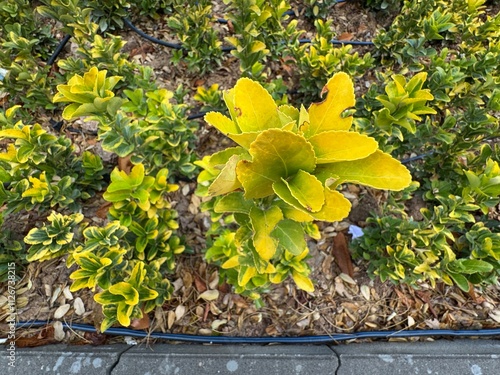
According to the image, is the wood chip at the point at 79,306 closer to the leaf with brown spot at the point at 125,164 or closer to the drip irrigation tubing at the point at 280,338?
the drip irrigation tubing at the point at 280,338

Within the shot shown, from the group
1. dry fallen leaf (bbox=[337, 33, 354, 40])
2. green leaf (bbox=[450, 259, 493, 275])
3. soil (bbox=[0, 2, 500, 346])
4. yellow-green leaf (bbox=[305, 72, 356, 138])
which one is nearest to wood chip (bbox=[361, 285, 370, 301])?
soil (bbox=[0, 2, 500, 346])

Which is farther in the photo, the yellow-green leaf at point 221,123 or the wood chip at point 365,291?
the wood chip at point 365,291

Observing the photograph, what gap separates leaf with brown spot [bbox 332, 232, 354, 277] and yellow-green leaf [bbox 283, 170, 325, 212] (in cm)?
141

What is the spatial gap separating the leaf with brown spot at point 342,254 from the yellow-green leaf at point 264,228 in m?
1.19

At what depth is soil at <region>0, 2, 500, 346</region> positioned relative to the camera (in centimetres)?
186

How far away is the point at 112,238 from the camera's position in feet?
4.72

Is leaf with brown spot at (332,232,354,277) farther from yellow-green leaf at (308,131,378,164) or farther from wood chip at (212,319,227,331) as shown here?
yellow-green leaf at (308,131,378,164)

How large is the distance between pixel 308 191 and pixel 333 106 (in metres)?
0.24

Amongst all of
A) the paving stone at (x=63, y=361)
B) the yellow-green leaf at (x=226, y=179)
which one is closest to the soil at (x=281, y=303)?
the paving stone at (x=63, y=361)

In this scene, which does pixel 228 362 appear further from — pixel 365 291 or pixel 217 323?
pixel 365 291

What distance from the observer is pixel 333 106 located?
0.83 meters

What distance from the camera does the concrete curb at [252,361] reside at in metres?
1.57

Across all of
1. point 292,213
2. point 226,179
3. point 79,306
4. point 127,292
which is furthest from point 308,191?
point 79,306

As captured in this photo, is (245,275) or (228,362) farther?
(228,362)
